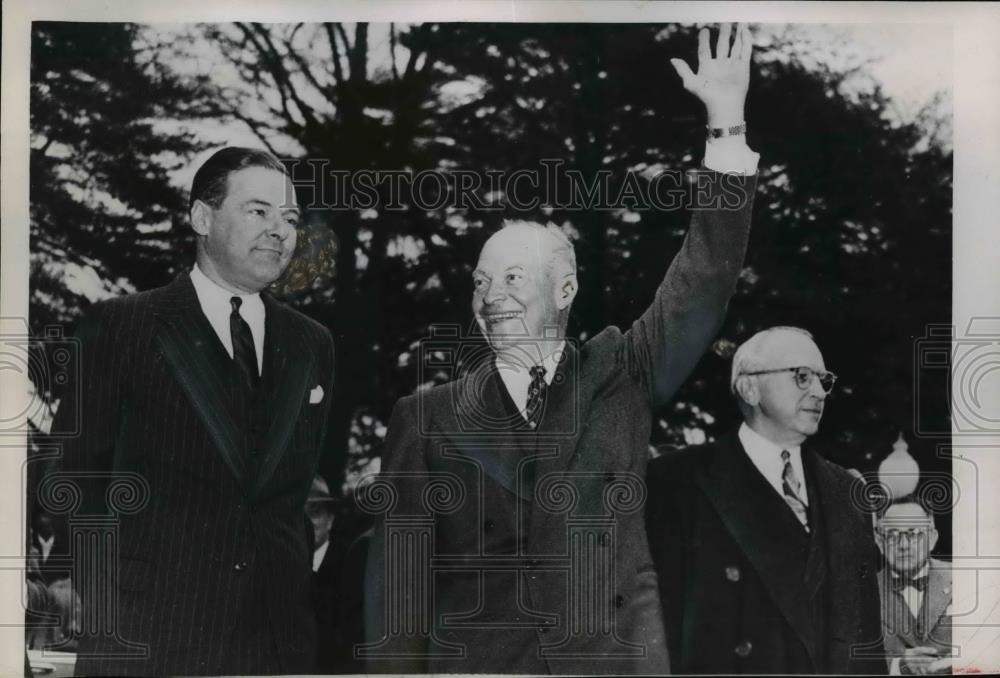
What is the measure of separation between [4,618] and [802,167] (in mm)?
4314

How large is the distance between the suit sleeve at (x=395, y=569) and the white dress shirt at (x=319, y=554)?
0.20 meters

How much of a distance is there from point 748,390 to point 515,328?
1.13 meters

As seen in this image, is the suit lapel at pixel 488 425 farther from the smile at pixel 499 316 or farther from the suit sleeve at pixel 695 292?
the suit sleeve at pixel 695 292

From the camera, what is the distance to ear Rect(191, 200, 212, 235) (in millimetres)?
5699

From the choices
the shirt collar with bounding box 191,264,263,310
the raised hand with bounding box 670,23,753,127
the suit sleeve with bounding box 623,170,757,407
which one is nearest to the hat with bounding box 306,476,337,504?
the shirt collar with bounding box 191,264,263,310

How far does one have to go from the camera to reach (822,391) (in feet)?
18.9

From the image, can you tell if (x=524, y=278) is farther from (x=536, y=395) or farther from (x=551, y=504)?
(x=551, y=504)

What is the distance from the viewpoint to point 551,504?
5.64 metres

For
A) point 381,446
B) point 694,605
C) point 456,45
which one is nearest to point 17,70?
point 456,45

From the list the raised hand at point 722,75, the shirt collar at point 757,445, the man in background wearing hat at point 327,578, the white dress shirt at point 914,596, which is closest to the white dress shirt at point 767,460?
the shirt collar at point 757,445

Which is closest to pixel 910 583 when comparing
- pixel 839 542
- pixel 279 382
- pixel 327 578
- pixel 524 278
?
pixel 839 542

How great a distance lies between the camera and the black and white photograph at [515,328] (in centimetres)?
564

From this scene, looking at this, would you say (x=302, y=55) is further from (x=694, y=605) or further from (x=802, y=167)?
(x=694, y=605)

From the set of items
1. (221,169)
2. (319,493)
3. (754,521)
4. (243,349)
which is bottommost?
(754,521)
